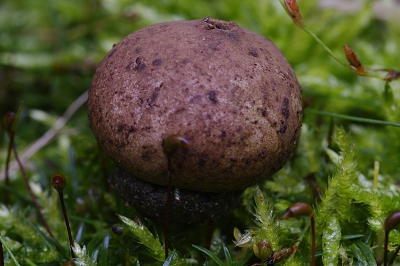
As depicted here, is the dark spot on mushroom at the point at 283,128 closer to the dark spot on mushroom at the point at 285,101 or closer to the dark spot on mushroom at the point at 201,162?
the dark spot on mushroom at the point at 285,101

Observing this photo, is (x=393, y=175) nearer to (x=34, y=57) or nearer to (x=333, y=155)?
(x=333, y=155)

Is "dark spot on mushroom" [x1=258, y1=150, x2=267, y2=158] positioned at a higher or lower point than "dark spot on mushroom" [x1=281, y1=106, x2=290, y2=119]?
lower

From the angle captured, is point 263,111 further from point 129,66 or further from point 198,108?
point 129,66

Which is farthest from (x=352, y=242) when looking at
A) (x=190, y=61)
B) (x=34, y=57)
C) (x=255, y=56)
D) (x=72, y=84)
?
(x=34, y=57)

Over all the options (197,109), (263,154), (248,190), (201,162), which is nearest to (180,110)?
(197,109)

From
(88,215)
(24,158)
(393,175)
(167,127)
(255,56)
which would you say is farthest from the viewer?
(24,158)

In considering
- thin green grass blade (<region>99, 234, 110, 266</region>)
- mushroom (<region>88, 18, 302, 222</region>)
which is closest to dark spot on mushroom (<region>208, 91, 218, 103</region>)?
mushroom (<region>88, 18, 302, 222</region>)

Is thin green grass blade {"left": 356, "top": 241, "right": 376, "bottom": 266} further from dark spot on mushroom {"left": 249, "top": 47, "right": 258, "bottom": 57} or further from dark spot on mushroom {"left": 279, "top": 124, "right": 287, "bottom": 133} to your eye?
dark spot on mushroom {"left": 249, "top": 47, "right": 258, "bottom": 57}

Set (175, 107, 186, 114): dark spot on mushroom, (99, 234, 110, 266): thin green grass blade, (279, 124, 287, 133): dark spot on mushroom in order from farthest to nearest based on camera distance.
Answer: (99, 234, 110, 266): thin green grass blade → (279, 124, 287, 133): dark spot on mushroom → (175, 107, 186, 114): dark spot on mushroom
